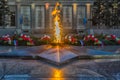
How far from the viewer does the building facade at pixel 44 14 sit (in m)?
45.6

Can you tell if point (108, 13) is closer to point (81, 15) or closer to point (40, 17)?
point (81, 15)

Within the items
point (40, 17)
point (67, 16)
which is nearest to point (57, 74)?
point (40, 17)

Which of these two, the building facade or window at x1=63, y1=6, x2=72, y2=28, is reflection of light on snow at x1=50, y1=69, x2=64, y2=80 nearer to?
the building facade

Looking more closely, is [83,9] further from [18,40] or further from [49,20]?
[18,40]

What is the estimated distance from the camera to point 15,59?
907cm

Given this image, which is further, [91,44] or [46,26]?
[46,26]

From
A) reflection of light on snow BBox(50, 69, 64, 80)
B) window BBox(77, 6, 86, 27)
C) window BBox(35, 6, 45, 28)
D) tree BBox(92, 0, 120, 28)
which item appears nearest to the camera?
reflection of light on snow BBox(50, 69, 64, 80)

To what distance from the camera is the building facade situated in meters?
45.6

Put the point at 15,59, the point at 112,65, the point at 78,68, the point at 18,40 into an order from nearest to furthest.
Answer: the point at 78,68, the point at 112,65, the point at 15,59, the point at 18,40

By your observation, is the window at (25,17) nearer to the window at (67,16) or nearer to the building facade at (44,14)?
the building facade at (44,14)

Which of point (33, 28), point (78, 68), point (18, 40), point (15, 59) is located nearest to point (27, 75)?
point (78, 68)

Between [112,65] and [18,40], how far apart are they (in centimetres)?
669

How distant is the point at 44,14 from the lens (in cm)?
4619

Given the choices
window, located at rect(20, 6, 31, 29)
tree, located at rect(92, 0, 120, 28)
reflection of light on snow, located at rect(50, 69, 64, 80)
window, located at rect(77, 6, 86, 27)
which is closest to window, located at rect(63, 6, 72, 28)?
Result: window, located at rect(77, 6, 86, 27)
